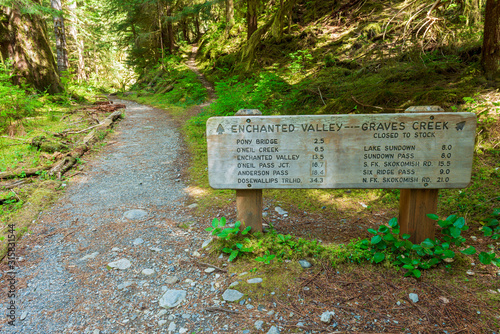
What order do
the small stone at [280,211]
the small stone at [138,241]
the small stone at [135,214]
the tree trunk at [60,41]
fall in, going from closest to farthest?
the small stone at [138,241], the small stone at [280,211], the small stone at [135,214], the tree trunk at [60,41]

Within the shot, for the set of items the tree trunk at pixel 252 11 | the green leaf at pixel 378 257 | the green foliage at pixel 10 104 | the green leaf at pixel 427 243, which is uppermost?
the tree trunk at pixel 252 11

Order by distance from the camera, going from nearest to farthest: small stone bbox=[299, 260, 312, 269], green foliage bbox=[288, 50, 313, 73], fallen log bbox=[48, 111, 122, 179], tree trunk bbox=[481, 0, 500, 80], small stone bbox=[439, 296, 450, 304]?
1. small stone bbox=[439, 296, 450, 304]
2. small stone bbox=[299, 260, 312, 269]
3. tree trunk bbox=[481, 0, 500, 80]
4. fallen log bbox=[48, 111, 122, 179]
5. green foliage bbox=[288, 50, 313, 73]

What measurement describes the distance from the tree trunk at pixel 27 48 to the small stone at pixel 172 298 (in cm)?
1161

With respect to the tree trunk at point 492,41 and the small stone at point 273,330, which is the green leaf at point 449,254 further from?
the tree trunk at point 492,41

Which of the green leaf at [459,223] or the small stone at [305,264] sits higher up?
the green leaf at [459,223]

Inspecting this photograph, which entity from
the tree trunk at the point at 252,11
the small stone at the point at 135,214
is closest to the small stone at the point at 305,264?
the small stone at the point at 135,214

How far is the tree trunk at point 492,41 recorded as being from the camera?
4.59 metres

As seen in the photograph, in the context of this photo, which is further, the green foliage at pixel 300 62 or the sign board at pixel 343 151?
the green foliage at pixel 300 62

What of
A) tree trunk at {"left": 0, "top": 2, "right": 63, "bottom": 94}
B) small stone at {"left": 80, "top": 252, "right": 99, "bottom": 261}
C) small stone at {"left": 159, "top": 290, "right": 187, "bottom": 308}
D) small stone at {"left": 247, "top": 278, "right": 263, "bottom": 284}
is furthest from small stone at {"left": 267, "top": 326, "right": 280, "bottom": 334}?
tree trunk at {"left": 0, "top": 2, "right": 63, "bottom": 94}

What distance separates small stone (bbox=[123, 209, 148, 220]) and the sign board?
1.81 m

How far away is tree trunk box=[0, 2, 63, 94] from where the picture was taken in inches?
409

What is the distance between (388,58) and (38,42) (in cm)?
1279

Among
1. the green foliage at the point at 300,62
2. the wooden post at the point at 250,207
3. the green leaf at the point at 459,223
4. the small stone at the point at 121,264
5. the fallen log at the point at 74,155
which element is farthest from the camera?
the green foliage at the point at 300,62

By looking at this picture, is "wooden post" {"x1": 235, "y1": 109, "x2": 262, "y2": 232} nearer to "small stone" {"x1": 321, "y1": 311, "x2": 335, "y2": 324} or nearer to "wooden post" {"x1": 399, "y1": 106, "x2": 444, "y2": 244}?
"small stone" {"x1": 321, "y1": 311, "x2": 335, "y2": 324}
